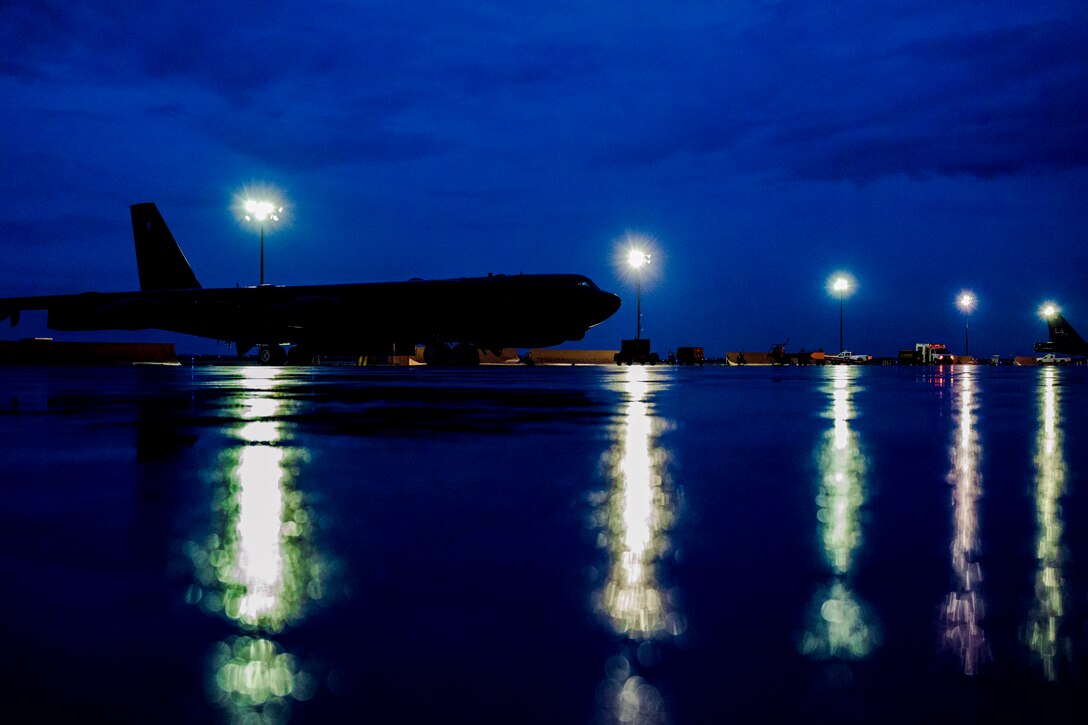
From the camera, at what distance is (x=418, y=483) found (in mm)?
5898

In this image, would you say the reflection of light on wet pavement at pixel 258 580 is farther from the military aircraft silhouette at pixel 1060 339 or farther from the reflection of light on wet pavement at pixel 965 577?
the military aircraft silhouette at pixel 1060 339

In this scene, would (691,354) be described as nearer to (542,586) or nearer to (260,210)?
(260,210)

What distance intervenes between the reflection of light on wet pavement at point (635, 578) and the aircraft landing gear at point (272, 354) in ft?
129

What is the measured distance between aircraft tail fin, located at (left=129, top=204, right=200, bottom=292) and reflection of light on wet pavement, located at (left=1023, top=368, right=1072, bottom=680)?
44.3 m

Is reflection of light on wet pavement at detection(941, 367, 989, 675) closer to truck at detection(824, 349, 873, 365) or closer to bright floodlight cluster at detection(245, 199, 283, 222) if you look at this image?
bright floodlight cluster at detection(245, 199, 283, 222)

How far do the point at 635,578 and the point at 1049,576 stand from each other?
1.66 metres

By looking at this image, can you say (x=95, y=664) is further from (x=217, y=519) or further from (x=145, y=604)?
(x=217, y=519)

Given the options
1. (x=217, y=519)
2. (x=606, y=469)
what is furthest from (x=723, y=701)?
(x=606, y=469)

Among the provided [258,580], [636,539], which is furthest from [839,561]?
[258,580]

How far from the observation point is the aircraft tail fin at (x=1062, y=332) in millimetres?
80375

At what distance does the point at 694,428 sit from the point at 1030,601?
284 inches

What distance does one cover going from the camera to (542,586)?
3254mm

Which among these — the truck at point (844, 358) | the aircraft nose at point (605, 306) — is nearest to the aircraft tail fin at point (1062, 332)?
the truck at point (844, 358)

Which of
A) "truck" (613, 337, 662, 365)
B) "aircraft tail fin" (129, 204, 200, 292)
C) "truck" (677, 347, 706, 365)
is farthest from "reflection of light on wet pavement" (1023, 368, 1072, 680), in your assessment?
"truck" (677, 347, 706, 365)
